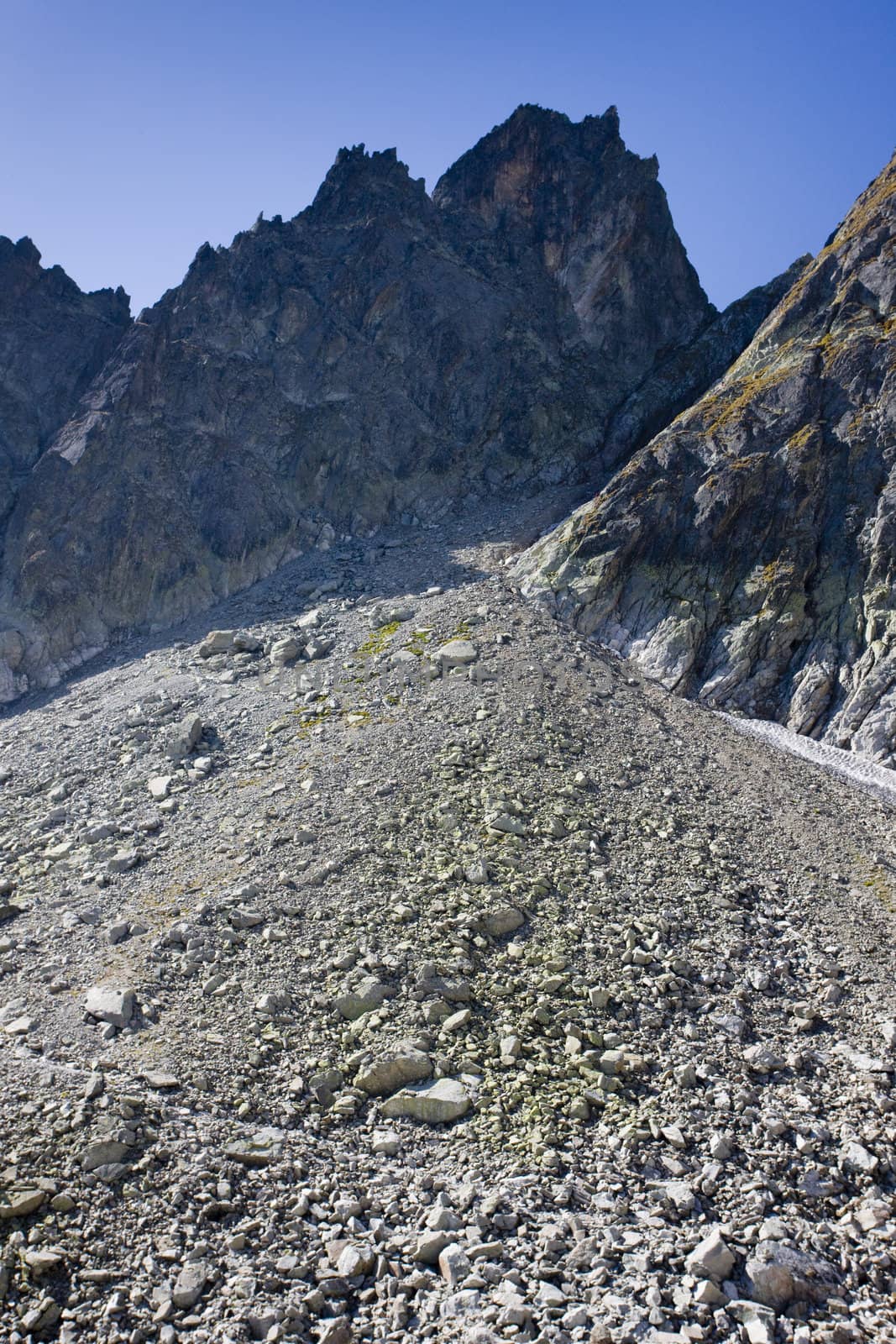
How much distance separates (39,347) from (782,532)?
5295 centimetres

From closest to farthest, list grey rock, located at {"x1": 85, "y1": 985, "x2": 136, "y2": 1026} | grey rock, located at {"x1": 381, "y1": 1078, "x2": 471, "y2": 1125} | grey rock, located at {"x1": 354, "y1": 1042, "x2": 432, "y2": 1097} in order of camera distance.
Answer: grey rock, located at {"x1": 381, "y1": 1078, "x2": 471, "y2": 1125} → grey rock, located at {"x1": 354, "y1": 1042, "x2": 432, "y2": 1097} → grey rock, located at {"x1": 85, "y1": 985, "x2": 136, "y2": 1026}

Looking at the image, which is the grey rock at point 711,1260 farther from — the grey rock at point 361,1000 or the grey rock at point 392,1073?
the grey rock at point 361,1000

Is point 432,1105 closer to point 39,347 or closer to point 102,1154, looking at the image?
point 102,1154

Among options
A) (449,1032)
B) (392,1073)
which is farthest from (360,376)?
(392,1073)

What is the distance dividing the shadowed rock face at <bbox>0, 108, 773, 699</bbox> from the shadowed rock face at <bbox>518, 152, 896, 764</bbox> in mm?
12831

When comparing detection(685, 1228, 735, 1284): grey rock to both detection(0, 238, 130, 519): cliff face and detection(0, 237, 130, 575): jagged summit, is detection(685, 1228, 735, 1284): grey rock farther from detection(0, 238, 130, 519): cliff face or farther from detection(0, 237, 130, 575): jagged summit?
detection(0, 238, 130, 519): cliff face

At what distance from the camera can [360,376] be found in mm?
58125

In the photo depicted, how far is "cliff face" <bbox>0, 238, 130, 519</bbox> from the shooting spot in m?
57.0

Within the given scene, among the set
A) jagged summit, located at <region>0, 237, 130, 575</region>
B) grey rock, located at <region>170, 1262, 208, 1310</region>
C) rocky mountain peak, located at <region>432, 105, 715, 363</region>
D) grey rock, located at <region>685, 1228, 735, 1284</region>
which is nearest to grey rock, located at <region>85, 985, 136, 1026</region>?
grey rock, located at <region>170, 1262, 208, 1310</region>

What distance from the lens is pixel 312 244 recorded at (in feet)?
206

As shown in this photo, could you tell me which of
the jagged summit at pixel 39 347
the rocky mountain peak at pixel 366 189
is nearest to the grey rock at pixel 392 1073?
the jagged summit at pixel 39 347

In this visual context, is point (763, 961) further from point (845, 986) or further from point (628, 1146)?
point (628, 1146)

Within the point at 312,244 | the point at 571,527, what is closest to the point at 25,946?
the point at 571,527

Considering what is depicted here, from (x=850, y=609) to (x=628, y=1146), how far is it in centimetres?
2414
